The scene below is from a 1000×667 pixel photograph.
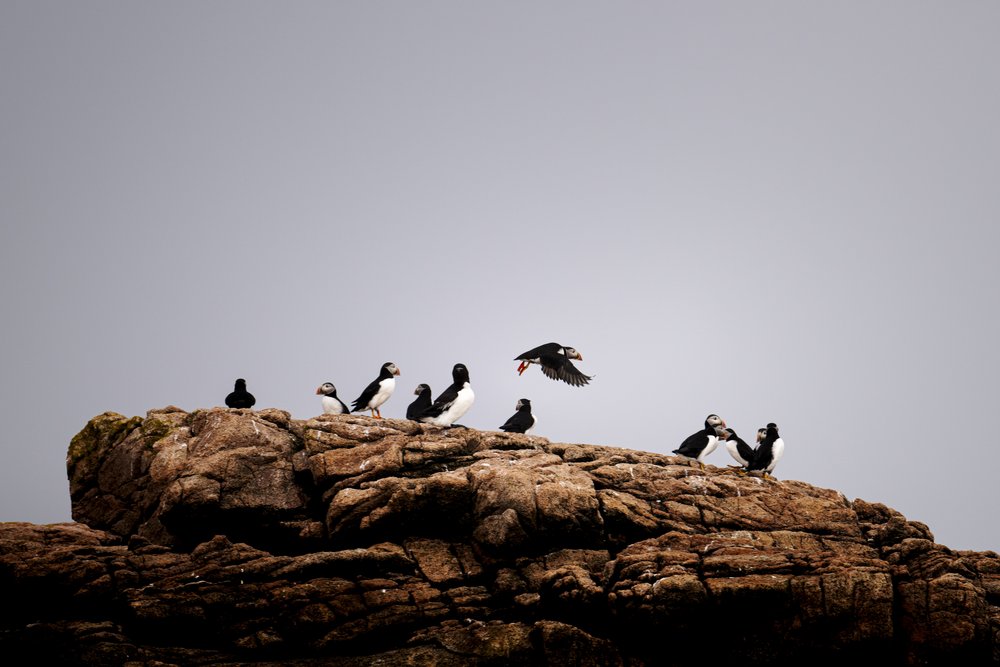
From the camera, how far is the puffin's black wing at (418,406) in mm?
25125

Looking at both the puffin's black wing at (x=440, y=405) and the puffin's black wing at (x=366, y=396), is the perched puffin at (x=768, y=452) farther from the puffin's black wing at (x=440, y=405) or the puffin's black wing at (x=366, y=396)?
the puffin's black wing at (x=366, y=396)

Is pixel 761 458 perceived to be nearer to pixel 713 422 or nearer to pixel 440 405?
pixel 713 422

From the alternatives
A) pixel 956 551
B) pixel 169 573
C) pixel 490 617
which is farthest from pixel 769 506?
pixel 169 573

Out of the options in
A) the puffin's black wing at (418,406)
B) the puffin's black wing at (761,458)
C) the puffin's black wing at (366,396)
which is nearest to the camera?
the puffin's black wing at (761,458)

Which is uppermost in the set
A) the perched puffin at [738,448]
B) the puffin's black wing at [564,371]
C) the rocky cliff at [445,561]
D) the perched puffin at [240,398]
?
the puffin's black wing at [564,371]

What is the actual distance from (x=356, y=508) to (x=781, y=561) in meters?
9.92

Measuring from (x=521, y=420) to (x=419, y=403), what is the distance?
3195 millimetres

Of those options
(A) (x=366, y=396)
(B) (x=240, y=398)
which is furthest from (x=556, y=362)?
(B) (x=240, y=398)

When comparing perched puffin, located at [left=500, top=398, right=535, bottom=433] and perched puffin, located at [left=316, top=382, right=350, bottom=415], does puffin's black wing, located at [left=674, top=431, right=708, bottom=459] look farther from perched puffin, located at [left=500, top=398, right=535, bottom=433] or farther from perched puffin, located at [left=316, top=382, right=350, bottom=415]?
perched puffin, located at [left=316, top=382, right=350, bottom=415]

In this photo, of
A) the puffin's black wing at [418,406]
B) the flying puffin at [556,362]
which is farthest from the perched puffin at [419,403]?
the flying puffin at [556,362]

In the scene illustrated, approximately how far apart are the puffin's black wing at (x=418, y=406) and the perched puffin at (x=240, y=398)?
576 cm

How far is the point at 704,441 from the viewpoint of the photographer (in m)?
25.7

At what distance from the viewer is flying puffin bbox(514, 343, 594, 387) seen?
95.9 feet

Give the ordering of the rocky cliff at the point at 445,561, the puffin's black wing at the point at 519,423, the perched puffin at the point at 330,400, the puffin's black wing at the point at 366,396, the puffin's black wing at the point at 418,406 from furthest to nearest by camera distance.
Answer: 1. the perched puffin at the point at 330,400
2. the puffin's black wing at the point at 366,396
3. the puffin's black wing at the point at 519,423
4. the puffin's black wing at the point at 418,406
5. the rocky cliff at the point at 445,561
